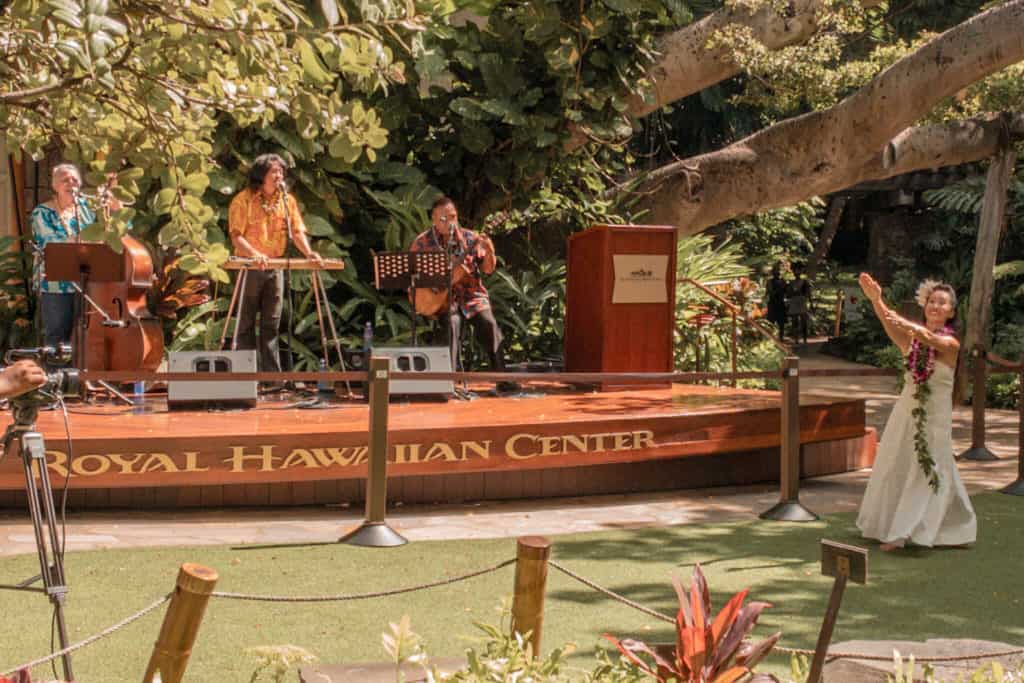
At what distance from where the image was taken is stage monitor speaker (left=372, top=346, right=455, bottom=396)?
30.7 feet

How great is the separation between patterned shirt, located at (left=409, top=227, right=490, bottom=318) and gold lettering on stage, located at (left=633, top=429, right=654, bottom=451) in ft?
7.10

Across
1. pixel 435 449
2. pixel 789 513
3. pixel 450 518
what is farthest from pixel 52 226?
pixel 789 513

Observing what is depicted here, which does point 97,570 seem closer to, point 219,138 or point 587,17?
point 219,138

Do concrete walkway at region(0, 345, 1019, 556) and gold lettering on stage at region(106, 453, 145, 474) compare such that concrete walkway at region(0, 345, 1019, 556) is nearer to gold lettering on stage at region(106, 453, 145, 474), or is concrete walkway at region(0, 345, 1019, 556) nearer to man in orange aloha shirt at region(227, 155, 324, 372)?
gold lettering on stage at region(106, 453, 145, 474)

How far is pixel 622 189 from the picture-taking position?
1441cm

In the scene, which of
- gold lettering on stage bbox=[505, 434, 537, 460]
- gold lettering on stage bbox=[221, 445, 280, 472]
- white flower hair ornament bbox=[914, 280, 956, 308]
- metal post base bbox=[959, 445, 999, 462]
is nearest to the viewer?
white flower hair ornament bbox=[914, 280, 956, 308]

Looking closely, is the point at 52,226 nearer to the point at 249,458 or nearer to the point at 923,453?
the point at 249,458

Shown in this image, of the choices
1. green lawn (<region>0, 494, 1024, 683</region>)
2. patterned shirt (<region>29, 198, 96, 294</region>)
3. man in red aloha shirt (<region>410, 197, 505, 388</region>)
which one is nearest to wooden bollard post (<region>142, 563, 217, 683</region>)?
green lawn (<region>0, 494, 1024, 683</region>)

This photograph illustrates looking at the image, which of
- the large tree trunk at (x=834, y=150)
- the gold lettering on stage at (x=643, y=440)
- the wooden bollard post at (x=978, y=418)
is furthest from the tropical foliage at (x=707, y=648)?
the large tree trunk at (x=834, y=150)

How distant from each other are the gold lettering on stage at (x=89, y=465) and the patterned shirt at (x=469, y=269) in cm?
328

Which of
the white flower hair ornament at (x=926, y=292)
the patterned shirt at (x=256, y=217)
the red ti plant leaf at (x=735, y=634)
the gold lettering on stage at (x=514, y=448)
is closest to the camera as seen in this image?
the red ti plant leaf at (x=735, y=634)

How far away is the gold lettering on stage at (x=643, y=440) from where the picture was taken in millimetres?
8344

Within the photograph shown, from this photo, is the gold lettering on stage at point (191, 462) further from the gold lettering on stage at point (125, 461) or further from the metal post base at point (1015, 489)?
the metal post base at point (1015, 489)

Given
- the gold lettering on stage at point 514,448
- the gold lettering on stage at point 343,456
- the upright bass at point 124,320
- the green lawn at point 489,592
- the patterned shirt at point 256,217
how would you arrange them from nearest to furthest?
the green lawn at point 489,592, the gold lettering on stage at point 343,456, the gold lettering on stage at point 514,448, the upright bass at point 124,320, the patterned shirt at point 256,217
